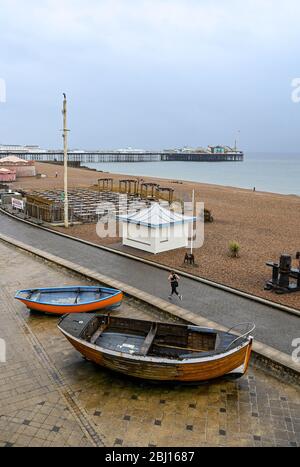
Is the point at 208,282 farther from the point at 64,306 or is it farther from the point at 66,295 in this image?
the point at 64,306

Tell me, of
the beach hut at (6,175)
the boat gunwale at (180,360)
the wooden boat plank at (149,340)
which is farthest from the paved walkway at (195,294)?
the beach hut at (6,175)

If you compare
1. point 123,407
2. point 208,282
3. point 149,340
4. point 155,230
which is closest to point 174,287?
point 208,282

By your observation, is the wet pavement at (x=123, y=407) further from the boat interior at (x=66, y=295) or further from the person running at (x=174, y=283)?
the person running at (x=174, y=283)

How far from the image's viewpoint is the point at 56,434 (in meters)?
7.57

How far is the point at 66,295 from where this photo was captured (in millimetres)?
13852

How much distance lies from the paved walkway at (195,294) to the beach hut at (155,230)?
1805 millimetres

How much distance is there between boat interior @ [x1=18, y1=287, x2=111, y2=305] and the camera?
43.9 feet

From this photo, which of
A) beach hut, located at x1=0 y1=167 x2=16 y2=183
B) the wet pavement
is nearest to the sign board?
the wet pavement

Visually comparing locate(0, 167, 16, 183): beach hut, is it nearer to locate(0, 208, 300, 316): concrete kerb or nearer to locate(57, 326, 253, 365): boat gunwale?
locate(0, 208, 300, 316): concrete kerb

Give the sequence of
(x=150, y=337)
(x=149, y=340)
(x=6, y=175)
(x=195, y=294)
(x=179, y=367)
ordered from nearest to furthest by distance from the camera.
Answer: (x=179, y=367), (x=149, y=340), (x=150, y=337), (x=195, y=294), (x=6, y=175)

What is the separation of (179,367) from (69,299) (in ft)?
19.7
